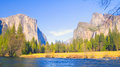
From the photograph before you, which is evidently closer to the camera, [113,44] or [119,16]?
[119,16]

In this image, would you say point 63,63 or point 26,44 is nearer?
point 63,63

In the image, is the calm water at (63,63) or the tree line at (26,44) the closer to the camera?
the calm water at (63,63)

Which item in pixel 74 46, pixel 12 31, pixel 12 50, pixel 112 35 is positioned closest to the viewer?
pixel 12 50

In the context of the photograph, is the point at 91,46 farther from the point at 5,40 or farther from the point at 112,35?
the point at 5,40

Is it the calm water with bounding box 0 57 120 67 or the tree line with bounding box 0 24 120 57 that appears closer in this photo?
the calm water with bounding box 0 57 120 67

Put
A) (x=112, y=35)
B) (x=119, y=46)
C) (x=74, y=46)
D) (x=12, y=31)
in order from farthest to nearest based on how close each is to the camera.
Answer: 1. (x=74, y=46)
2. (x=112, y=35)
3. (x=119, y=46)
4. (x=12, y=31)

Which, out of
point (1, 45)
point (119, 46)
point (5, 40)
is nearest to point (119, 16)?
point (1, 45)

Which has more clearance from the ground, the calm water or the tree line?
the tree line

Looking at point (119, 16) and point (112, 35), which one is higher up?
point (112, 35)

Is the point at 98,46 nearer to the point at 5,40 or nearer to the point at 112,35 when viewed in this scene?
the point at 112,35

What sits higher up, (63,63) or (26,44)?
(26,44)

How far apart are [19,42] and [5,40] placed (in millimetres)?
8949

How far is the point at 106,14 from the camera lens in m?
5.10

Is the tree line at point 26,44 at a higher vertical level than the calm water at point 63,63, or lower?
higher
